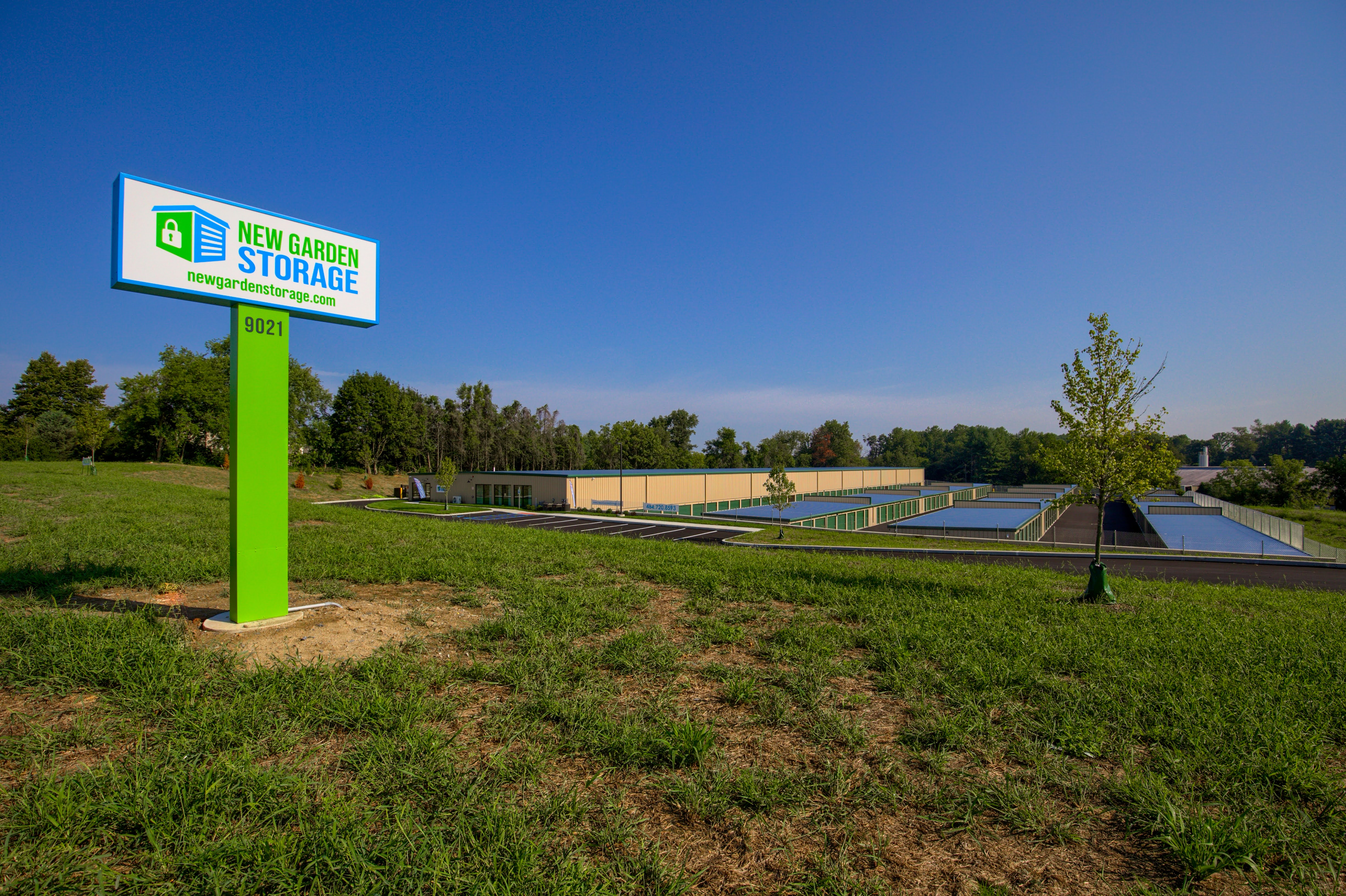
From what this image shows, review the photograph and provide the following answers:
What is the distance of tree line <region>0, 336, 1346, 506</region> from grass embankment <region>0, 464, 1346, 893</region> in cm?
744

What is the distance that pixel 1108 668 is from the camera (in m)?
5.41

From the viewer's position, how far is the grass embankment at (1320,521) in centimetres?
4353

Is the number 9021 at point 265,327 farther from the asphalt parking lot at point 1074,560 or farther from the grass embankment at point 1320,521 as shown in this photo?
the grass embankment at point 1320,521

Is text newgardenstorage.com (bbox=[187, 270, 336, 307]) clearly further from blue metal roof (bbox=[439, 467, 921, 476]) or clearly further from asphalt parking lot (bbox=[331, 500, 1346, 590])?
blue metal roof (bbox=[439, 467, 921, 476])

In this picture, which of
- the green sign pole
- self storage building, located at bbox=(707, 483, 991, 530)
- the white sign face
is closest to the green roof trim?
self storage building, located at bbox=(707, 483, 991, 530)

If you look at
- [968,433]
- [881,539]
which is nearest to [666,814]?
[881,539]

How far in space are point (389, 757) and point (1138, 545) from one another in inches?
1453

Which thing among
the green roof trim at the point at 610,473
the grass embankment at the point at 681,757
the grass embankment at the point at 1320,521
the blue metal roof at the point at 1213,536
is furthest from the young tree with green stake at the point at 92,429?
the grass embankment at the point at 1320,521

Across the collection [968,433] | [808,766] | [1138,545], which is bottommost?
[1138,545]

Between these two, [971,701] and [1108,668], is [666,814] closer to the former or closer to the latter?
[971,701]

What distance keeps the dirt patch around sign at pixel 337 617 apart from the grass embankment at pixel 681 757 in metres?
0.28

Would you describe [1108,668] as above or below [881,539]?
above

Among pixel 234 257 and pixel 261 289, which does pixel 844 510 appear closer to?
pixel 261 289

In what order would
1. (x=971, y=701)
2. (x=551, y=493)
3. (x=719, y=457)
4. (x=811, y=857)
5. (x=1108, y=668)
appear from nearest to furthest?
1. (x=811, y=857)
2. (x=971, y=701)
3. (x=1108, y=668)
4. (x=551, y=493)
5. (x=719, y=457)
